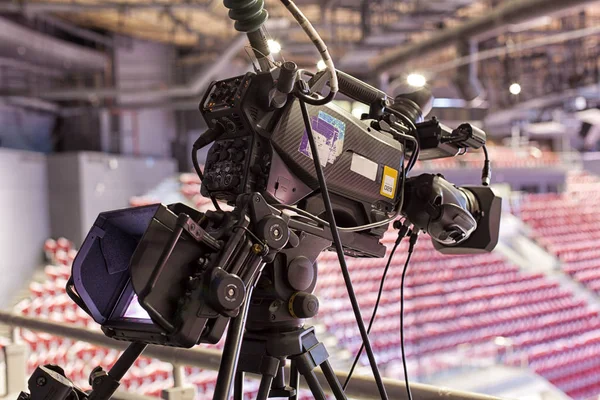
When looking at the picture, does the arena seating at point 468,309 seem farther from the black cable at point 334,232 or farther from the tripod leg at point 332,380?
the black cable at point 334,232

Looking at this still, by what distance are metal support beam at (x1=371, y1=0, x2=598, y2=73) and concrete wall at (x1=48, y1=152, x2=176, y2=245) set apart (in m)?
3.47

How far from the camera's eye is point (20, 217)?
287 inches

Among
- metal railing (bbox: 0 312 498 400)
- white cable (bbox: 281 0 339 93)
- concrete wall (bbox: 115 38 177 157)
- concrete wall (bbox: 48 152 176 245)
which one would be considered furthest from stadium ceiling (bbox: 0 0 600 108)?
white cable (bbox: 281 0 339 93)

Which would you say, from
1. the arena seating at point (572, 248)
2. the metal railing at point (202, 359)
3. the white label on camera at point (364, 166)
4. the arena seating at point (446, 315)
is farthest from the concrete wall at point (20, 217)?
the white label on camera at point (364, 166)

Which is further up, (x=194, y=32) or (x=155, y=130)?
(x=194, y=32)

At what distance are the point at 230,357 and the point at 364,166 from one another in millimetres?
360

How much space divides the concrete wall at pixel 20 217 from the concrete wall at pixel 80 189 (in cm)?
13

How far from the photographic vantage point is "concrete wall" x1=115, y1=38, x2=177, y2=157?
9.92 meters

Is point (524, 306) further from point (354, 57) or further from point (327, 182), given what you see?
point (327, 182)

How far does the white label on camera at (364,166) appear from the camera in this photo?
99 cm

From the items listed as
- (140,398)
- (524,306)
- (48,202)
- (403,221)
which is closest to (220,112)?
(403,221)

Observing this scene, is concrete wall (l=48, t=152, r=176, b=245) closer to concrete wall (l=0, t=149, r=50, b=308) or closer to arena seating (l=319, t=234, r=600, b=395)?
concrete wall (l=0, t=149, r=50, b=308)

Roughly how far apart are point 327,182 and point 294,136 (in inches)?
3.5

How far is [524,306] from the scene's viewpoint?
815 centimetres
